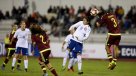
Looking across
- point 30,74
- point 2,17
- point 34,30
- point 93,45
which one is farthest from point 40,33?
point 2,17

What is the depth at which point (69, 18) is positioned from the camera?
4234cm

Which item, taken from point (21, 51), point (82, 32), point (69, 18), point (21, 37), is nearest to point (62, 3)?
point (69, 18)

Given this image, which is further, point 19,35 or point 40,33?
point 19,35

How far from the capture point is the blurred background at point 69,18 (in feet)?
134

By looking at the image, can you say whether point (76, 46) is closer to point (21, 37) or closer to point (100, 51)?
point (21, 37)

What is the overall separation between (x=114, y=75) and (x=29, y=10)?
21713mm

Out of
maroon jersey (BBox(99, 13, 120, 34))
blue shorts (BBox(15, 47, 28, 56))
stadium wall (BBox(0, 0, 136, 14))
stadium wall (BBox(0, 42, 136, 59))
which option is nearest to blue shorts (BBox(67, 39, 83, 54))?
maroon jersey (BBox(99, 13, 120, 34))

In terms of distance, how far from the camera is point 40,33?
70.1ft

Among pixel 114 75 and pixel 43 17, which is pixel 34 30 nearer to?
pixel 114 75

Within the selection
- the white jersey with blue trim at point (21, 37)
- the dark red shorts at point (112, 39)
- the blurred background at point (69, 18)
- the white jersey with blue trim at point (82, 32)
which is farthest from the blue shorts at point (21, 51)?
the blurred background at point (69, 18)

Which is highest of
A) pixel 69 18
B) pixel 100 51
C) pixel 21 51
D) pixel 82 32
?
pixel 82 32

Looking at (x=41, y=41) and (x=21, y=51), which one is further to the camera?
(x=21, y=51)

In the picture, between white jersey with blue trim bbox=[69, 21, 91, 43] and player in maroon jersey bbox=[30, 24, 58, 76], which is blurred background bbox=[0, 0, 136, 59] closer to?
white jersey with blue trim bbox=[69, 21, 91, 43]

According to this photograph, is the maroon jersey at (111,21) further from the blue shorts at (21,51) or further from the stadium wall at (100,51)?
the stadium wall at (100,51)
